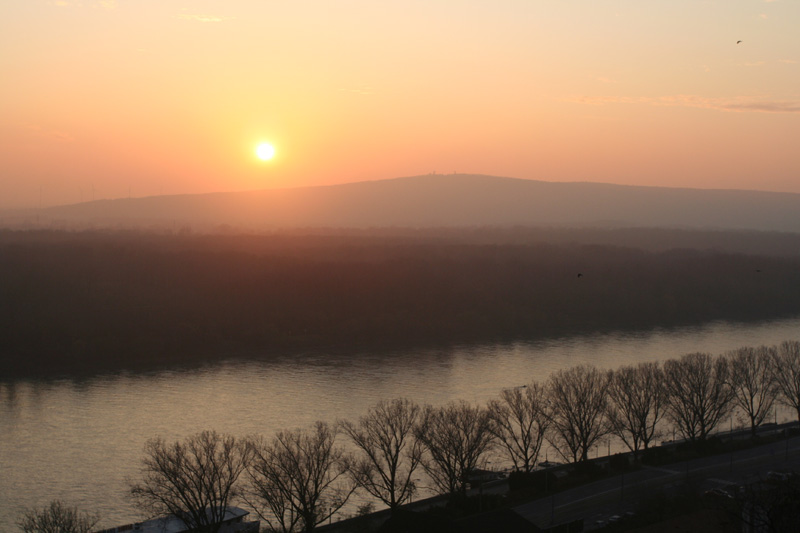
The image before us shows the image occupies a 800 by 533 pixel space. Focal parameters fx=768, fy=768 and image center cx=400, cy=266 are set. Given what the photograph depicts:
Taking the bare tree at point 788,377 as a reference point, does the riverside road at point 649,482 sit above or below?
below

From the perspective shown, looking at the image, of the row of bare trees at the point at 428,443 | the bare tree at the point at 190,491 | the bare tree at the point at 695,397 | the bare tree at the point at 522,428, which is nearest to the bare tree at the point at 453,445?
the row of bare trees at the point at 428,443

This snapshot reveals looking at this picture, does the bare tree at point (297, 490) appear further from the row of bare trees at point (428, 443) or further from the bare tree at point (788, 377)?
the bare tree at point (788, 377)

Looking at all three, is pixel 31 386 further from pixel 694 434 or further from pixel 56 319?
pixel 694 434

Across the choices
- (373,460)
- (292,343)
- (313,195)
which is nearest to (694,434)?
(373,460)

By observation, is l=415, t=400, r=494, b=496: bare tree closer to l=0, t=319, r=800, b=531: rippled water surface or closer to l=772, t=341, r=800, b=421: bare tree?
l=0, t=319, r=800, b=531: rippled water surface

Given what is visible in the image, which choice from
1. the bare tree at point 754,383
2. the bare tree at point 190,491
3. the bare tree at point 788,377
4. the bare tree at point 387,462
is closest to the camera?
the bare tree at point 190,491

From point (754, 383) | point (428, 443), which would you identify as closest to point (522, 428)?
point (428, 443)
